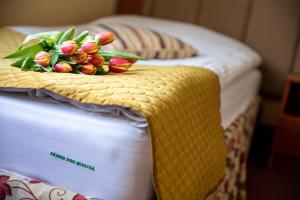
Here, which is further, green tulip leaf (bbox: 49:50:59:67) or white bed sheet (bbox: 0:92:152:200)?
green tulip leaf (bbox: 49:50:59:67)

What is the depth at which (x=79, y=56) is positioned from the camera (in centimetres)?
95

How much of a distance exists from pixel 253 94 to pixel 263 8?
1.88 feet

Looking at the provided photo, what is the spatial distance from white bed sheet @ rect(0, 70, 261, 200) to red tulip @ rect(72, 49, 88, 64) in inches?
7.2

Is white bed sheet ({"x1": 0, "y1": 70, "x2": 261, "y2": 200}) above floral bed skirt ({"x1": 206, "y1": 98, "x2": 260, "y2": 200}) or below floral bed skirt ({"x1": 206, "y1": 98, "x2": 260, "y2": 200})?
above

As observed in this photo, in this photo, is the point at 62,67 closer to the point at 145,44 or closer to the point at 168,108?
the point at 168,108

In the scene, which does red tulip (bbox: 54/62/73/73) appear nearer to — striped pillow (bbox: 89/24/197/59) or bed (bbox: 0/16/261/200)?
bed (bbox: 0/16/261/200)

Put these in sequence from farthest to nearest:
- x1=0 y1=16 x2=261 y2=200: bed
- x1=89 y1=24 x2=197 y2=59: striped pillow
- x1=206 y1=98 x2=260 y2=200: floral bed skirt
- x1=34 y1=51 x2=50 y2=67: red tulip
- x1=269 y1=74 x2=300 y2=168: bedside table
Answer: x1=269 y1=74 x2=300 y2=168: bedside table → x1=89 y1=24 x2=197 y2=59: striped pillow → x1=206 y1=98 x2=260 y2=200: floral bed skirt → x1=34 y1=51 x2=50 y2=67: red tulip → x1=0 y1=16 x2=261 y2=200: bed

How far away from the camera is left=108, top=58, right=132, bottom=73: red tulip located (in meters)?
1.03

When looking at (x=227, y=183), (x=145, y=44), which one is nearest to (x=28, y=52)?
(x=145, y=44)

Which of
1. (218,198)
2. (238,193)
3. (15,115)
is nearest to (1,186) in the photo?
(15,115)

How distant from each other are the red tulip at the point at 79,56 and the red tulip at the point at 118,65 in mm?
93

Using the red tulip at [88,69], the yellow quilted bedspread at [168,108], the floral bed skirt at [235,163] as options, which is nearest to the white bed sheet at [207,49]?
the floral bed skirt at [235,163]

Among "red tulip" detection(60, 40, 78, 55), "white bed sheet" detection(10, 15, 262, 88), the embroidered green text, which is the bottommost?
the embroidered green text

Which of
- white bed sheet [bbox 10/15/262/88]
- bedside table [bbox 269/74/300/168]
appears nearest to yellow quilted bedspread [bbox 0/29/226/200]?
white bed sheet [bbox 10/15/262/88]
